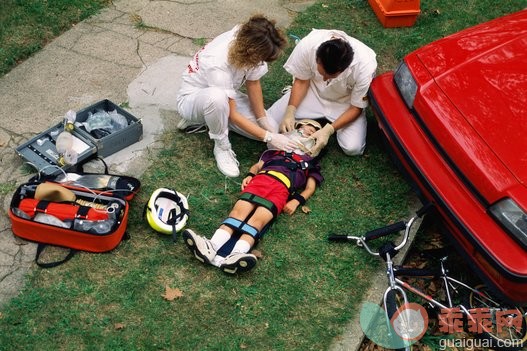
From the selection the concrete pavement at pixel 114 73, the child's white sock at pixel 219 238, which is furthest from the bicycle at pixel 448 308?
the concrete pavement at pixel 114 73

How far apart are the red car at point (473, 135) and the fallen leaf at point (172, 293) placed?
64.9 inches

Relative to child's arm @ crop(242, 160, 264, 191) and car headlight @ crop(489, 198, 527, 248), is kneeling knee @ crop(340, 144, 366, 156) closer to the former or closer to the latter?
child's arm @ crop(242, 160, 264, 191)

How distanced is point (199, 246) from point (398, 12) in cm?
363

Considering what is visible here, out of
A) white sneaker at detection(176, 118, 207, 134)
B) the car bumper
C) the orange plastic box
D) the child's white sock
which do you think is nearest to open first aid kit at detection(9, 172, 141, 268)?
the child's white sock

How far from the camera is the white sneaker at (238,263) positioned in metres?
3.53

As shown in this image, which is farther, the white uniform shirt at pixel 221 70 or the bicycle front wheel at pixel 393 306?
the white uniform shirt at pixel 221 70

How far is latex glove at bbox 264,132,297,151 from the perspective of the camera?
14.0ft

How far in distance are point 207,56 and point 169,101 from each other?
2.79ft

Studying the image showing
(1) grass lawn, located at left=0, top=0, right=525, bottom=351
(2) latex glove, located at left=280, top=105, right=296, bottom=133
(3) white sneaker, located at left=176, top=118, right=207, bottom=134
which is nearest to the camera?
(1) grass lawn, located at left=0, top=0, right=525, bottom=351

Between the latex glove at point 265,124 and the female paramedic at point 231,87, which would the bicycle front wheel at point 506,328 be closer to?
the female paramedic at point 231,87

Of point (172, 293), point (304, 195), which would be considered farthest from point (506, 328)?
point (172, 293)

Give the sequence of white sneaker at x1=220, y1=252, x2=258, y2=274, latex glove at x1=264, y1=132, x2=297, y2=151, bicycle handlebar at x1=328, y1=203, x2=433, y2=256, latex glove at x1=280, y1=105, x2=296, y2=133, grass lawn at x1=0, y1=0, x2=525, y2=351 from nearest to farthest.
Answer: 1. grass lawn at x1=0, y1=0, x2=525, y2=351
2. white sneaker at x1=220, y1=252, x2=258, y2=274
3. bicycle handlebar at x1=328, y1=203, x2=433, y2=256
4. latex glove at x1=264, y1=132, x2=297, y2=151
5. latex glove at x1=280, y1=105, x2=296, y2=133

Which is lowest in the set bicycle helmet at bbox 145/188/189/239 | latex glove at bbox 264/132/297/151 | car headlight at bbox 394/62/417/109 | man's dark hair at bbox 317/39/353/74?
bicycle helmet at bbox 145/188/189/239

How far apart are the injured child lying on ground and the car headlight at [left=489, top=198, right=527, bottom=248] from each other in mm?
1362
